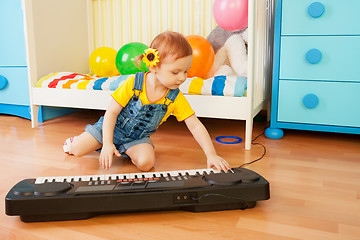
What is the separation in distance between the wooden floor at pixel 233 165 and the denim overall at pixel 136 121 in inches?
3.4

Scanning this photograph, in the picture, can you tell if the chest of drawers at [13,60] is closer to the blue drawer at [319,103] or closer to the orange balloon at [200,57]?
the orange balloon at [200,57]

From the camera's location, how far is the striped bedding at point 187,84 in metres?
1.43

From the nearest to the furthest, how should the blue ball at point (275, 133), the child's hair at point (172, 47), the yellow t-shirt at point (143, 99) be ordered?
1. the child's hair at point (172, 47)
2. the yellow t-shirt at point (143, 99)
3. the blue ball at point (275, 133)

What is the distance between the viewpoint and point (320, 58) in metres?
1.41

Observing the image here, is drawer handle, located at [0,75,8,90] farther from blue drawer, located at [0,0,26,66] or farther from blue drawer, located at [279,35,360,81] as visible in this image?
blue drawer, located at [279,35,360,81]

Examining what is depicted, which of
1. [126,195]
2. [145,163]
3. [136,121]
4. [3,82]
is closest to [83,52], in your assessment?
[3,82]

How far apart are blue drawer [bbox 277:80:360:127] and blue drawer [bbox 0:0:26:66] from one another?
136 centimetres

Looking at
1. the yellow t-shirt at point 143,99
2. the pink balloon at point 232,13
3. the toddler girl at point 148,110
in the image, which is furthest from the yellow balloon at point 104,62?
the yellow t-shirt at point 143,99

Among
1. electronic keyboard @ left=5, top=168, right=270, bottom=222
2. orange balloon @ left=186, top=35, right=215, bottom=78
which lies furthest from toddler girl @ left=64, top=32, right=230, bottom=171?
orange balloon @ left=186, top=35, right=215, bottom=78

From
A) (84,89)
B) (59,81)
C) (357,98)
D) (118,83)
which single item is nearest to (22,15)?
(59,81)

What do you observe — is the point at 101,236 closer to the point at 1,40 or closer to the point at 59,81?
the point at 59,81

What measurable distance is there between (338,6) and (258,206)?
3.08 feet

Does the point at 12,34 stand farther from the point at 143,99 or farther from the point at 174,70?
the point at 174,70

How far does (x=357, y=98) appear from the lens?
140 centimetres
